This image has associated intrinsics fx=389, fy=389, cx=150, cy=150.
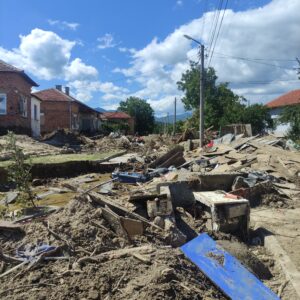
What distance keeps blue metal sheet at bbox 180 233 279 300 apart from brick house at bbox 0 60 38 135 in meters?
20.9

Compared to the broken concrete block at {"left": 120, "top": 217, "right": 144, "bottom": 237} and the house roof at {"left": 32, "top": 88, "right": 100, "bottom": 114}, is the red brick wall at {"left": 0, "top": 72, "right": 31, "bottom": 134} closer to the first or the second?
the house roof at {"left": 32, "top": 88, "right": 100, "bottom": 114}

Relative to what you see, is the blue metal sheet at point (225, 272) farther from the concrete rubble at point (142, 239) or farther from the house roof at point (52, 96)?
the house roof at point (52, 96)

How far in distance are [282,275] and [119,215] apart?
265cm

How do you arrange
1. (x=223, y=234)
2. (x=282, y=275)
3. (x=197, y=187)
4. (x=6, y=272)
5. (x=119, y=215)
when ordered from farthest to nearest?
(x=197, y=187)
(x=223, y=234)
(x=119, y=215)
(x=282, y=275)
(x=6, y=272)

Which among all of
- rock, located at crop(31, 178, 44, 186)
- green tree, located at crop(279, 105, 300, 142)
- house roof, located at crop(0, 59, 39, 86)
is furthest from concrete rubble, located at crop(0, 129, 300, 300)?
house roof, located at crop(0, 59, 39, 86)

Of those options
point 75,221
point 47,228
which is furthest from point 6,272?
point 75,221

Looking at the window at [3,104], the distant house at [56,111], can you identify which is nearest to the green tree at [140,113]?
the distant house at [56,111]

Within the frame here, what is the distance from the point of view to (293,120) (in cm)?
1952

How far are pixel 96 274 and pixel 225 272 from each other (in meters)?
1.74

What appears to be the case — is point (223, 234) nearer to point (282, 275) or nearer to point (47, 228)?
point (282, 275)

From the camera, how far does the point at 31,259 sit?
4648 mm

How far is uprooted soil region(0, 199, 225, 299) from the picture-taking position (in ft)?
13.1

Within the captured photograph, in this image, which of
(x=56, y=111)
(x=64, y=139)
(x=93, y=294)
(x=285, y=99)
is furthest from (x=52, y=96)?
(x=93, y=294)

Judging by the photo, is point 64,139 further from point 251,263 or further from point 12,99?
point 251,263
